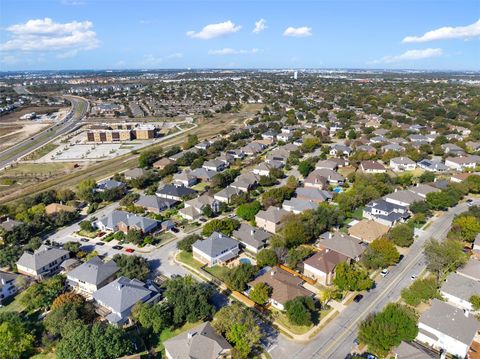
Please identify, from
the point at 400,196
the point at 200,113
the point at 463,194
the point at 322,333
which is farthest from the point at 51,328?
the point at 200,113

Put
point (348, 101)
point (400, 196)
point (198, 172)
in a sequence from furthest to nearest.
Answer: point (348, 101), point (198, 172), point (400, 196)

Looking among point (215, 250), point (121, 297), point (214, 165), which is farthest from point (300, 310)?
point (214, 165)

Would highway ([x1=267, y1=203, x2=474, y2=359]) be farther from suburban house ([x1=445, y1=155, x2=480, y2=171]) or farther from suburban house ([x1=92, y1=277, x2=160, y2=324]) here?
suburban house ([x1=445, y1=155, x2=480, y2=171])

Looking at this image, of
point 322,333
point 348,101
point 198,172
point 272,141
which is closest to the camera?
point 322,333

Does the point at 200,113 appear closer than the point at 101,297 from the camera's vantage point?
No

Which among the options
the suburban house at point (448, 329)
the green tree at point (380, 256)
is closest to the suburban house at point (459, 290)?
the suburban house at point (448, 329)

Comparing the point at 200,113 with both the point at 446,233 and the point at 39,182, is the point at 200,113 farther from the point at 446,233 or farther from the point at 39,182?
the point at 446,233

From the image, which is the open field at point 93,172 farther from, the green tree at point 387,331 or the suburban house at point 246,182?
the green tree at point 387,331
